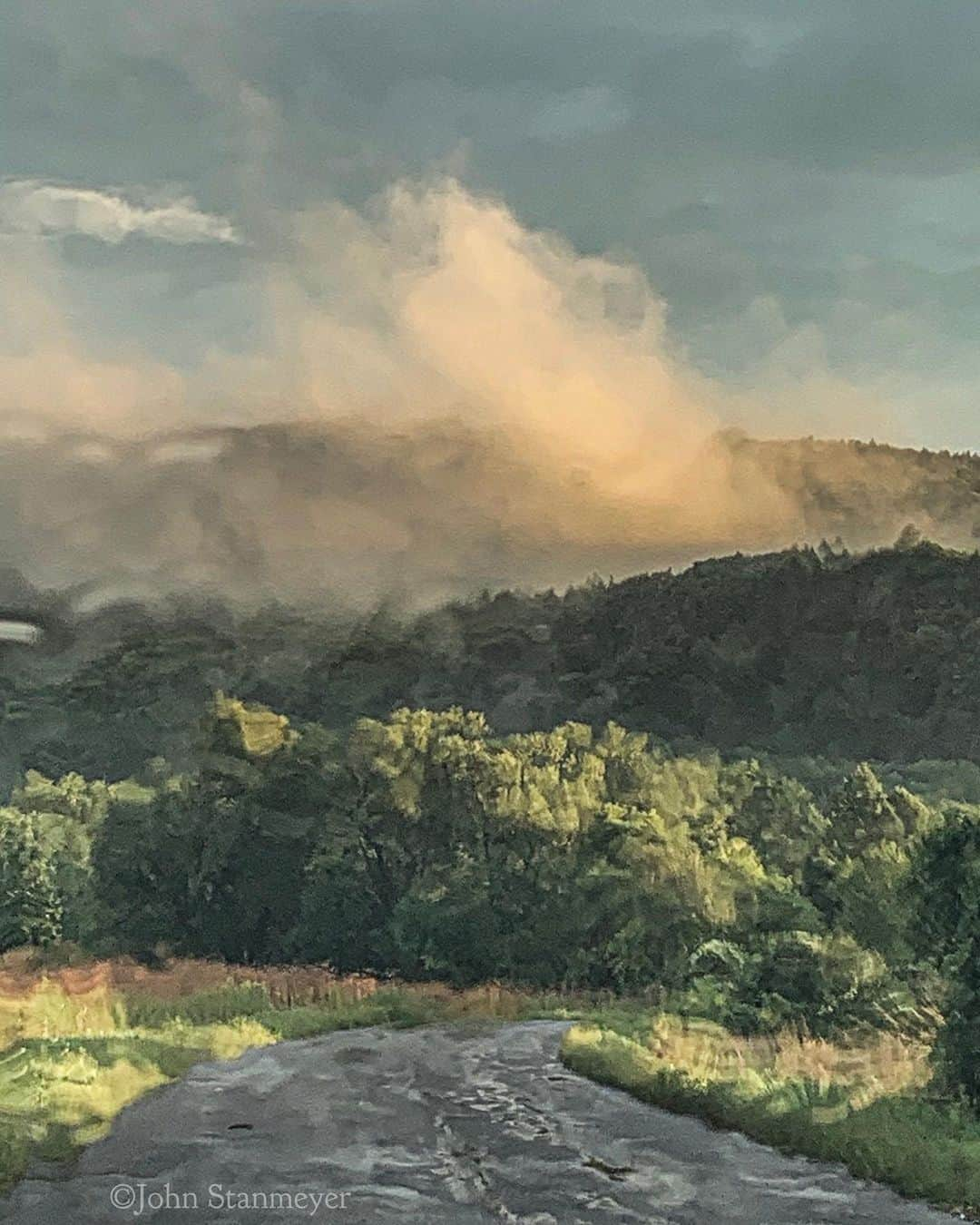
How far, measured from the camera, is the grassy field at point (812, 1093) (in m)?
6.14

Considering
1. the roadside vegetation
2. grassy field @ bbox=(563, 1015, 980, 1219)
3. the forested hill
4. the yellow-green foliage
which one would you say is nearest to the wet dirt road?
grassy field @ bbox=(563, 1015, 980, 1219)

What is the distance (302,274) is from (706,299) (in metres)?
2.54

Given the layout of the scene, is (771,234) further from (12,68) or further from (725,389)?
(12,68)

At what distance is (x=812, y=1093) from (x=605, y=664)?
2795 mm

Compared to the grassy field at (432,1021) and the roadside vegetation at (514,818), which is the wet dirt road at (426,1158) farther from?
the roadside vegetation at (514,818)

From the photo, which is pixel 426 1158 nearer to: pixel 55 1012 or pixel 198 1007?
pixel 198 1007

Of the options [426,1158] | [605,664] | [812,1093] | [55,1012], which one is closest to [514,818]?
[605,664]

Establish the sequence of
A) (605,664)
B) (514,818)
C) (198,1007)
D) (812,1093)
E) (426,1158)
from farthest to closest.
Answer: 1. (605,664)
2. (514,818)
3. (198,1007)
4. (812,1093)
5. (426,1158)

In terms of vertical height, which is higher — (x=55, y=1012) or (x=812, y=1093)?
(x=55, y=1012)

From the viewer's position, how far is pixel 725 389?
834 cm

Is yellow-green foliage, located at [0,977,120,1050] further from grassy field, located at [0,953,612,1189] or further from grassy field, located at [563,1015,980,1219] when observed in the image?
grassy field, located at [563,1015,980,1219]

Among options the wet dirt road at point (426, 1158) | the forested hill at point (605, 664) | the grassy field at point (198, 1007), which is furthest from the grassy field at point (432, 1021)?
the forested hill at point (605, 664)

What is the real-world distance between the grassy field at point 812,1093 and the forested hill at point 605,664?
5.93 ft

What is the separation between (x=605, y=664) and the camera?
8328mm
